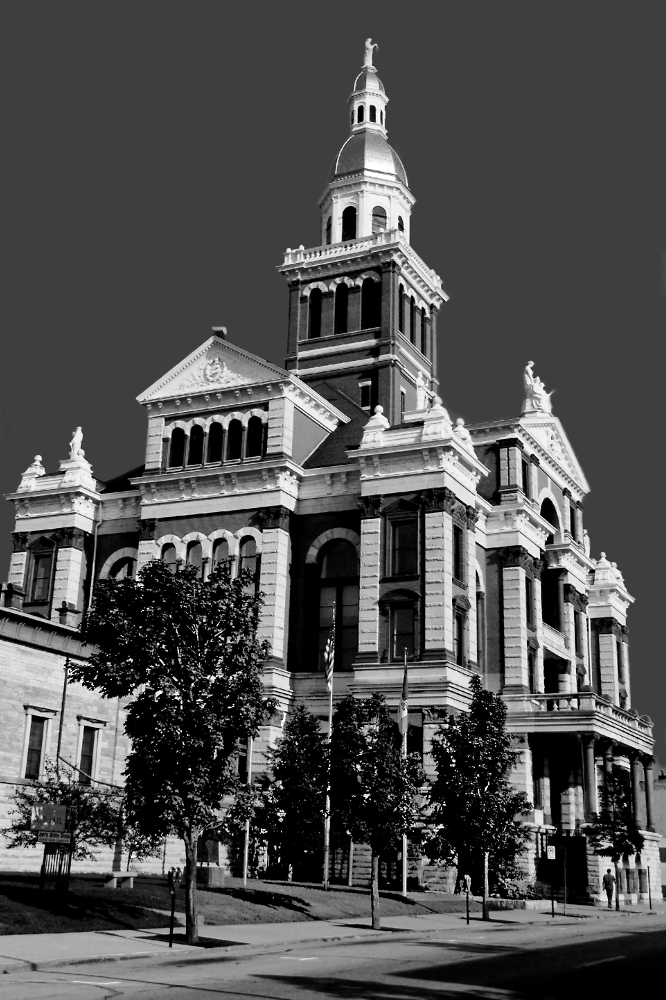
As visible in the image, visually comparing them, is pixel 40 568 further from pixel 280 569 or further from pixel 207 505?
pixel 280 569

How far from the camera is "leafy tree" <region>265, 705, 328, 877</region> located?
43.0 meters

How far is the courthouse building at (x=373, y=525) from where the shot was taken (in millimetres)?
55656

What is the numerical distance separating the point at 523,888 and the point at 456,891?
4.77 metres

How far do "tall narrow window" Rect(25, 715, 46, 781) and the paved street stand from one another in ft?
41.9

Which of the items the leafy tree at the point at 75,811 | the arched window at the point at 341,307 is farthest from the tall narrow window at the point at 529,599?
the leafy tree at the point at 75,811

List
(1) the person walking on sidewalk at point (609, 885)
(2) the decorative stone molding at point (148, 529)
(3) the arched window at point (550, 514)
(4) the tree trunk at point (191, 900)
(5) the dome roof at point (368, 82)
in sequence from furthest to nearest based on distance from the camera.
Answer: (5) the dome roof at point (368, 82) < (3) the arched window at point (550, 514) < (2) the decorative stone molding at point (148, 529) < (1) the person walking on sidewalk at point (609, 885) < (4) the tree trunk at point (191, 900)

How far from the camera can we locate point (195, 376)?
64188mm

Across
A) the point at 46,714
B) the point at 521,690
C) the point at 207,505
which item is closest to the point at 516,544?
the point at 521,690

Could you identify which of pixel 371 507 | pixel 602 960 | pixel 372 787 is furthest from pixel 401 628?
pixel 602 960

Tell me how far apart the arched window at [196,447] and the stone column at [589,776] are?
A: 84.8ft

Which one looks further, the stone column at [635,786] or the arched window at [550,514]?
the arched window at [550,514]

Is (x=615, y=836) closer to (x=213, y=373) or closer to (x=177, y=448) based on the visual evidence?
(x=177, y=448)

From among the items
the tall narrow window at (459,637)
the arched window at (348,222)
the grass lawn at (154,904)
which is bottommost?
the grass lawn at (154,904)

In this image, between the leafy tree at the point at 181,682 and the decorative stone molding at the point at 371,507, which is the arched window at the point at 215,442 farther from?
the leafy tree at the point at 181,682
